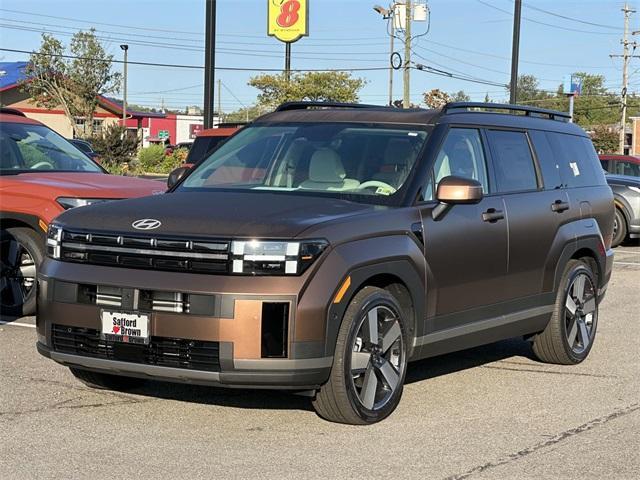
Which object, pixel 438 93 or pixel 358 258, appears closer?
pixel 358 258

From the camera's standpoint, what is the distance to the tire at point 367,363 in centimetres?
585

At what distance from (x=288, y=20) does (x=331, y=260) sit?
126 feet

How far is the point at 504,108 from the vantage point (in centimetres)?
812

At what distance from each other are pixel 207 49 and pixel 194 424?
34.0 ft

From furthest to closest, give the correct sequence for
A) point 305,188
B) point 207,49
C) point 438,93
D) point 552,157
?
point 438,93 → point 207,49 → point 552,157 → point 305,188

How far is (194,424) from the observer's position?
6.00 metres

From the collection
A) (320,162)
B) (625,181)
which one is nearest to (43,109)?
(625,181)

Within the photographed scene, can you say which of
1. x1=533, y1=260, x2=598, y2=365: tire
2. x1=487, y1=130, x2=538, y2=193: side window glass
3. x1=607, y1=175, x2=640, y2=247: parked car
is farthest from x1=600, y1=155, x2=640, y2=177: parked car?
x1=487, y1=130, x2=538, y2=193: side window glass

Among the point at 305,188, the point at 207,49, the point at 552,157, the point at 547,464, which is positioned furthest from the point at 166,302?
the point at 207,49

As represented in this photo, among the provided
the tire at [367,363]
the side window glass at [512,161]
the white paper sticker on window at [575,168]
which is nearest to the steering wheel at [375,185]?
the tire at [367,363]

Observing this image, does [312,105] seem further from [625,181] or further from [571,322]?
[625,181]

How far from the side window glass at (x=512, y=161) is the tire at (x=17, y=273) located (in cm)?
420

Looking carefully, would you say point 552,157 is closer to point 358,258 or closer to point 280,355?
point 358,258

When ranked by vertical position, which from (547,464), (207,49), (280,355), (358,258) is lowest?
(547,464)
